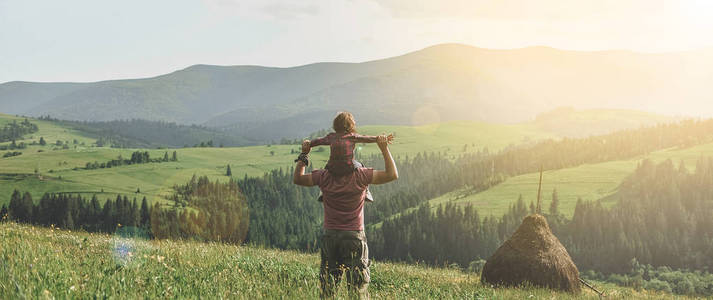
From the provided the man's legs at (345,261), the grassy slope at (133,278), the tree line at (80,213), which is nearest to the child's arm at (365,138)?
the man's legs at (345,261)

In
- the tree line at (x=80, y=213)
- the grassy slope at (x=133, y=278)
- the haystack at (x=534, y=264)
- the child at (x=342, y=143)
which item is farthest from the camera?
the tree line at (x=80, y=213)

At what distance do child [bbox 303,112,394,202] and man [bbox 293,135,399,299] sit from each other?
4.5 inches

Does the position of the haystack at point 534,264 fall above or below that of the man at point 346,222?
below

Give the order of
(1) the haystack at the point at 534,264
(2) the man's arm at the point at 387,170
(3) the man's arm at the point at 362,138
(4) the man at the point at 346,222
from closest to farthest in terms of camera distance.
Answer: (3) the man's arm at the point at 362,138
(2) the man's arm at the point at 387,170
(4) the man at the point at 346,222
(1) the haystack at the point at 534,264

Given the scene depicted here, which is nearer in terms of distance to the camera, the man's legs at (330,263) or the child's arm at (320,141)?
the child's arm at (320,141)

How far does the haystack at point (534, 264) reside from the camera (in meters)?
17.0

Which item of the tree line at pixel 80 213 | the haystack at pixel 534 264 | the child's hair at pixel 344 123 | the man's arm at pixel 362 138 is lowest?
the tree line at pixel 80 213

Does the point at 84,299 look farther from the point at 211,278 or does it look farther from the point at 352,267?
the point at 352,267

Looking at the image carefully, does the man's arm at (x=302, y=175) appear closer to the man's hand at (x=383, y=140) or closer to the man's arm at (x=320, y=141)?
the man's arm at (x=320, y=141)

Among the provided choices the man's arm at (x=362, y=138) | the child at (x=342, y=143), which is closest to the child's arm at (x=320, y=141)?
the child at (x=342, y=143)

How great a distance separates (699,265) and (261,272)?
735 feet

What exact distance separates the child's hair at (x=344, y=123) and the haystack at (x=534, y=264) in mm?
11539

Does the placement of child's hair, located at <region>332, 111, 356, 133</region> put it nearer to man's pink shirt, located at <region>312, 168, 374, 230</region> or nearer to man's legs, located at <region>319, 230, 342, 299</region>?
man's pink shirt, located at <region>312, 168, 374, 230</region>

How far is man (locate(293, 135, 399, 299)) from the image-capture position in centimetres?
756
